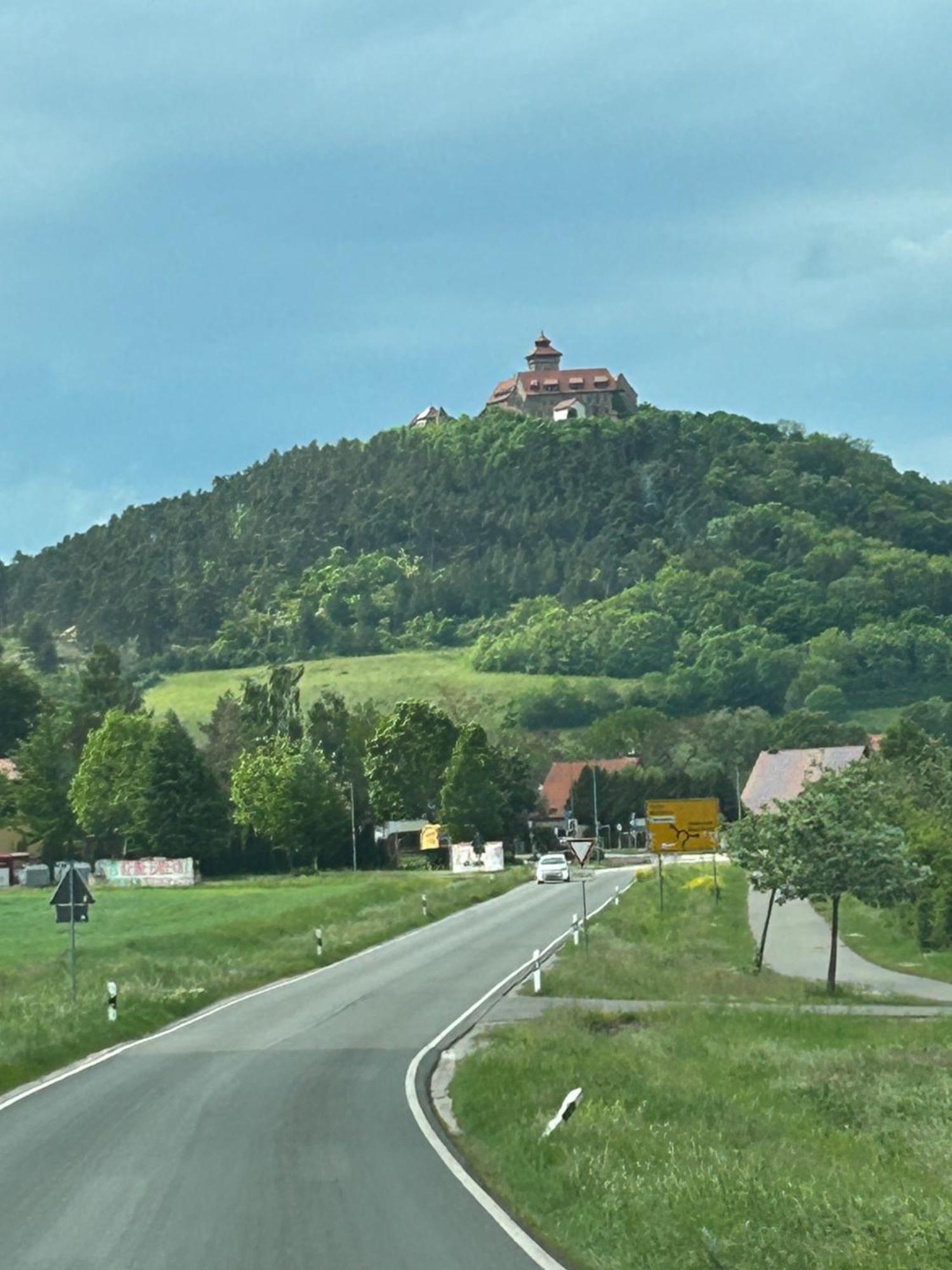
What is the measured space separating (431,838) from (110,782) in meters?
21.8

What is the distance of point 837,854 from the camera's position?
3556 centimetres

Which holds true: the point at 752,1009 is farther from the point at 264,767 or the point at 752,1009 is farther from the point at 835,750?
the point at 835,750

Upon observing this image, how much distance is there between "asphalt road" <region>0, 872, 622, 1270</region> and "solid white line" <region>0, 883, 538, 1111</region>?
23 cm

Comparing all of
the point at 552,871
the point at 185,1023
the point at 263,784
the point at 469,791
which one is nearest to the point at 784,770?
the point at 469,791

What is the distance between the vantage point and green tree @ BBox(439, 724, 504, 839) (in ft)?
357

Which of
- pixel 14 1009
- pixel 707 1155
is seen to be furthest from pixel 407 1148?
pixel 14 1009

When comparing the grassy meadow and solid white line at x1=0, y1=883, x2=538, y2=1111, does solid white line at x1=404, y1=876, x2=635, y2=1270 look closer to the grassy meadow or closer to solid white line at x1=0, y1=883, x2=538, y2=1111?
the grassy meadow

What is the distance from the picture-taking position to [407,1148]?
16391mm

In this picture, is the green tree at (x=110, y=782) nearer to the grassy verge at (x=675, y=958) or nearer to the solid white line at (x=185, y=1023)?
the grassy verge at (x=675, y=958)

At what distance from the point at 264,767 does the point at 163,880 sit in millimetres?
8855

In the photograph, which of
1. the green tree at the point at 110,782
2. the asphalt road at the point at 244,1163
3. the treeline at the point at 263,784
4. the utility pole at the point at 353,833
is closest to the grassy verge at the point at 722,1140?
the asphalt road at the point at 244,1163

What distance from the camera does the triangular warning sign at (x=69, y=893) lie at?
96.6ft

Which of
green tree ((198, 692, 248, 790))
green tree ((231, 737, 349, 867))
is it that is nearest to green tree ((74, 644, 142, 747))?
green tree ((198, 692, 248, 790))

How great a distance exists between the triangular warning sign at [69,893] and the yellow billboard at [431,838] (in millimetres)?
78836
